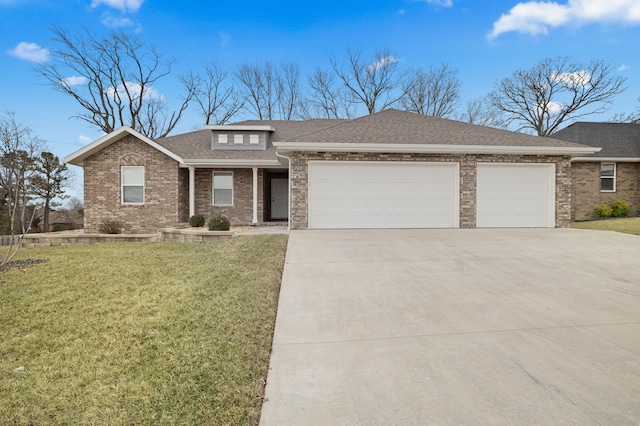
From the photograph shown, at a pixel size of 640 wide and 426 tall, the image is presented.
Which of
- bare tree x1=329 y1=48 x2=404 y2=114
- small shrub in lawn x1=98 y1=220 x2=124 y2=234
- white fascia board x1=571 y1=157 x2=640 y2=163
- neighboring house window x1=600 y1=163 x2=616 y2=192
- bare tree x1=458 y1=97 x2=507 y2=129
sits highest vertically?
bare tree x1=329 y1=48 x2=404 y2=114

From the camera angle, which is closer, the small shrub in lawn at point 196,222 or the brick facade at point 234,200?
the small shrub in lawn at point 196,222

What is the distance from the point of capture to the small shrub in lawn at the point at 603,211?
17266 millimetres

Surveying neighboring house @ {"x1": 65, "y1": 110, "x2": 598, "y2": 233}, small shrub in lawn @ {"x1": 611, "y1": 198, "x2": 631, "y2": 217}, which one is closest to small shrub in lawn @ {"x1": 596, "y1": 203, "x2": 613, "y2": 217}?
small shrub in lawn @ {"x1": 611, "y1": 198, "x2": 631, "y2": 217}

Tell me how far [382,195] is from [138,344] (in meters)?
9.10

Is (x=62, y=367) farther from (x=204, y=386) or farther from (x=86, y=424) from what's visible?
(x=204, y=386)

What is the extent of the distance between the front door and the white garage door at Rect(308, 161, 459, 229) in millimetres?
5981

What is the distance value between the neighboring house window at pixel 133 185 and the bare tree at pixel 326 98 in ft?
59.6

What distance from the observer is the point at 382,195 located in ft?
38.7

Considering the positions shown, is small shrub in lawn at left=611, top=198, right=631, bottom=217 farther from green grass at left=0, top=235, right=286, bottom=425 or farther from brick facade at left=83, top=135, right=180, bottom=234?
brick facade at left=83, top=135, right=180, bottom=234

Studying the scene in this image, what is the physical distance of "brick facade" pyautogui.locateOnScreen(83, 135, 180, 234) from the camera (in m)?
14.4

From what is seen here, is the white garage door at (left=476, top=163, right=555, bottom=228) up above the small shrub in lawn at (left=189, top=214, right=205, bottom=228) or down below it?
above

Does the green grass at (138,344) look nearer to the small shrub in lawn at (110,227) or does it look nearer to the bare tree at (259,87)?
the small shrub in lawn at (110,227)

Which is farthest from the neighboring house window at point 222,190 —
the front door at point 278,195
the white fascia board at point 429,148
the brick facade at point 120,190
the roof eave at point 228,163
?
the white fascia board at point 429,148

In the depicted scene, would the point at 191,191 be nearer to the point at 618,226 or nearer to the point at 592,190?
the point at 618,226
